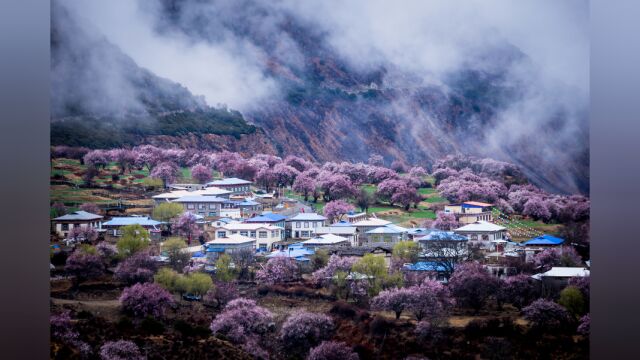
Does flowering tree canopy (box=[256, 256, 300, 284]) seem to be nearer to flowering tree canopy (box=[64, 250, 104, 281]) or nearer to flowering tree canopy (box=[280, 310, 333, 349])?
flowering tree canopy (box=[280, 310, 333, 349])

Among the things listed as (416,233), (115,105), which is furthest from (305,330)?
(115,105)

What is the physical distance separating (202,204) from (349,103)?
5.24ft

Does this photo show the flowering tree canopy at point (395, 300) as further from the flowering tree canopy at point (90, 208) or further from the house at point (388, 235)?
the flowering tree canopy at point (90, 208)

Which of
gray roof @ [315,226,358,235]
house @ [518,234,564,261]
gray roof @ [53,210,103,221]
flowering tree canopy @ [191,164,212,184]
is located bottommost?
house @ [518,234,564,261]

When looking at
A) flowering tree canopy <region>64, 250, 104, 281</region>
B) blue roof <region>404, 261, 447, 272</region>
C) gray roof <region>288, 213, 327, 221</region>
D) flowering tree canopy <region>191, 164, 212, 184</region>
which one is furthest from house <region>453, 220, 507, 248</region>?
flowering tree canopy <region>64, 250, 104, 281</region>

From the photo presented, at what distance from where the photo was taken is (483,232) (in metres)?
6.36

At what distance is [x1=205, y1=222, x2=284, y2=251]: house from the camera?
21.0ft

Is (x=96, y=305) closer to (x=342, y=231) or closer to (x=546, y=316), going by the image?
(x=342, y=231)

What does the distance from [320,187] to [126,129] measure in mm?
1762

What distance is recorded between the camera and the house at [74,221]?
6.16 meters

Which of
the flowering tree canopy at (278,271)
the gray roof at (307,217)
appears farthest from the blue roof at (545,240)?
the flowering tree canopy at (278,271)

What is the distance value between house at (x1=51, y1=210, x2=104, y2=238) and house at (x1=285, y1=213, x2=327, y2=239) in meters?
1.62

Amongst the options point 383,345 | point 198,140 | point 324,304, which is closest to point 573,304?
point 383,345

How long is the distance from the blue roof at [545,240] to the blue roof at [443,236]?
1.89 feet
